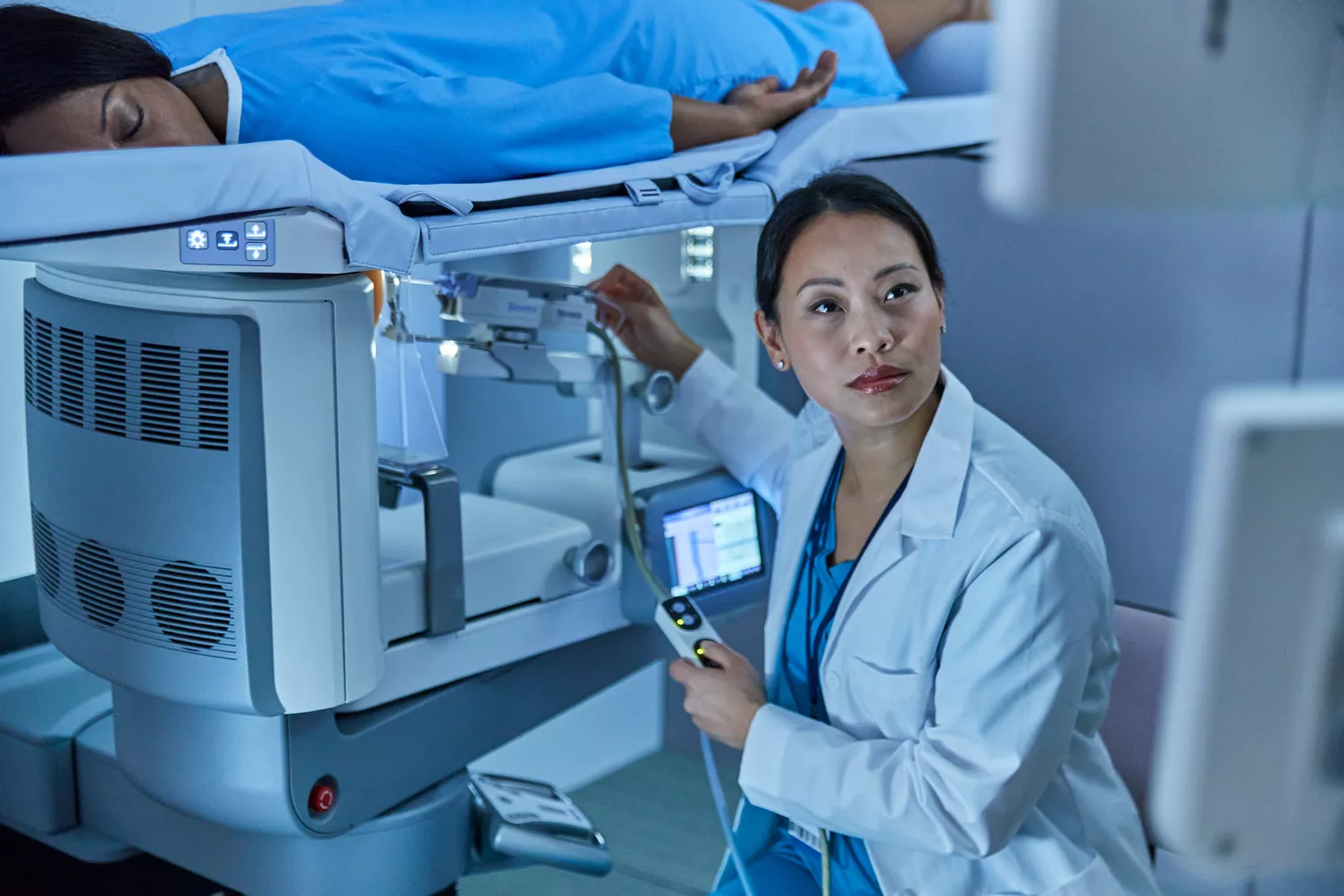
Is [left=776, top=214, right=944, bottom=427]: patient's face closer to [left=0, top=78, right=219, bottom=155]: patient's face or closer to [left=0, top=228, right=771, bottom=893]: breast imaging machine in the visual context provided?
[left=0, top=228, right=771, bottom=893]: breast imaging machine

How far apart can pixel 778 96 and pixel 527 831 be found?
1.10 meters

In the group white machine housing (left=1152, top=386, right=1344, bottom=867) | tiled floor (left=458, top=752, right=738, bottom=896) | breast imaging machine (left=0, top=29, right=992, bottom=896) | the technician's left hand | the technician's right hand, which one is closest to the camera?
white machine housing (left=1152, top=386, right=1344, bottom=867)

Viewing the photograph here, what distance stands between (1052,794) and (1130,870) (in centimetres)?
14

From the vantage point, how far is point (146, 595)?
1387 millimetres

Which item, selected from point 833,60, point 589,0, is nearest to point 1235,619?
point 589,0

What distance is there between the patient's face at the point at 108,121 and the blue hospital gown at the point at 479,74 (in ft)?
0.32

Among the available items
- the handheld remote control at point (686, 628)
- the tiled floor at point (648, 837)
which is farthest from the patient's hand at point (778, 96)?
the tiled floor at point (648, 837)

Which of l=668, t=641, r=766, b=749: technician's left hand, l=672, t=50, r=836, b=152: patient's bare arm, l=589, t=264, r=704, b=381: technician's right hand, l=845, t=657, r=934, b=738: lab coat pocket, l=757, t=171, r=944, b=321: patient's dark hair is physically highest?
l=672, t=50, r=836, b=152: patient's bare arm

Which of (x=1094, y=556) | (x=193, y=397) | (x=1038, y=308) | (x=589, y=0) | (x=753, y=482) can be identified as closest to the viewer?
(x=193, y=397)

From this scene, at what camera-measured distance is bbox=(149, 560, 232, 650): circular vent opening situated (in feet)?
4.41

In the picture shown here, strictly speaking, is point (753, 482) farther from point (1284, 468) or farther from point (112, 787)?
point (1284, 468)

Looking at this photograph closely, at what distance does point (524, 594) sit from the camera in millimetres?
1695

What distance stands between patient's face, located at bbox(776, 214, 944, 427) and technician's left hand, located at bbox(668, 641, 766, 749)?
13.7 inches

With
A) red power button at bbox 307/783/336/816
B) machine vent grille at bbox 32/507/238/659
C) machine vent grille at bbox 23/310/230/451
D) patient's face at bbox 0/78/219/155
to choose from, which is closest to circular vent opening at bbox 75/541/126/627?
machine vent grille at bbox 32/507/238/659
